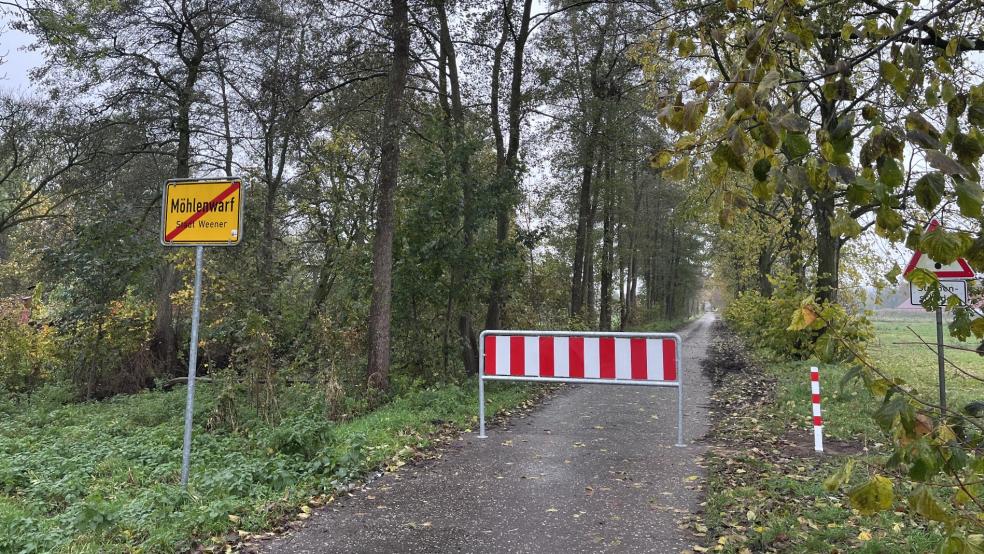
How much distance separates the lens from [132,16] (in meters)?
13.8

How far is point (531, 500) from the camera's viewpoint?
17.1 ft

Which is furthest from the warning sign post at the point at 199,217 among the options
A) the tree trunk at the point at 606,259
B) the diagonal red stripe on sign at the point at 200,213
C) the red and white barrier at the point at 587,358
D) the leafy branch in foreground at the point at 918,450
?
the tree trunk at the point at 606,259

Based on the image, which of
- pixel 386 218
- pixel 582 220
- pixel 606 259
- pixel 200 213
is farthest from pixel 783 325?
pixel 200 213

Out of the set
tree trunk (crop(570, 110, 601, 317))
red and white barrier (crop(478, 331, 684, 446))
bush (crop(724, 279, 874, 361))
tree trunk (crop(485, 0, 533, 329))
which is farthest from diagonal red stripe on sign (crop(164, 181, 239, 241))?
tree trunk (crop(570, 110, 601, 317))

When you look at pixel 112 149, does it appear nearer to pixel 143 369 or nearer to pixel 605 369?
pixel 143 369

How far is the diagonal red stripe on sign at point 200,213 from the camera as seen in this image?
5297 mm

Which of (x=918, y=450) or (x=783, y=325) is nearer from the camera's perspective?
(x=918, y=450)

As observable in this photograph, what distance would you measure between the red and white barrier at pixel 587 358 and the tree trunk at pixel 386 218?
9.73 feet

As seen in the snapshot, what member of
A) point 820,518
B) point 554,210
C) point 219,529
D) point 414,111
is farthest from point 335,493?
point 554,210

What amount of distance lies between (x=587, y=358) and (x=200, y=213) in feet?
14.8

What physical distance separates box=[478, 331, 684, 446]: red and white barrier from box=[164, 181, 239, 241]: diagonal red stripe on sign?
3693 millimetres

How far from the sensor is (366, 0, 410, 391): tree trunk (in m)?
10.2

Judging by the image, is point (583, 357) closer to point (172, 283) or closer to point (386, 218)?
point (386, 218)

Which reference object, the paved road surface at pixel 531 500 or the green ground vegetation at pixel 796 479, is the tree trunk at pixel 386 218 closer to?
the paved road surface at pixel 531 500
